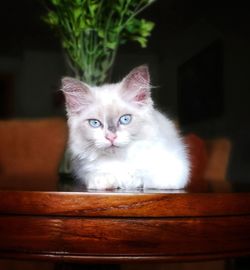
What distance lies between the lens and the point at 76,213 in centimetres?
62

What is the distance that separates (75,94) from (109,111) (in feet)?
0.36

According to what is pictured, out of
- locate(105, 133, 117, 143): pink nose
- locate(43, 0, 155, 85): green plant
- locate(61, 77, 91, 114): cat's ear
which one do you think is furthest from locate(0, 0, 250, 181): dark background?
locate(105, 133, 117, 143): pink nose

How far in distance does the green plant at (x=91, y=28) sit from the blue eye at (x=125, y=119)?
1.22ft

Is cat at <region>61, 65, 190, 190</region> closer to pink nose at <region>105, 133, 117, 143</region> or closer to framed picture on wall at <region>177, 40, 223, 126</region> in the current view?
pink nose at <region>105, 133, 117, 143</region>

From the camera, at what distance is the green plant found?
4.20 ft

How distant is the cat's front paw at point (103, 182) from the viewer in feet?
2.62

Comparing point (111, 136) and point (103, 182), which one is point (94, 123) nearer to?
point (111, 136)

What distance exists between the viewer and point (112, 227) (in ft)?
2.02

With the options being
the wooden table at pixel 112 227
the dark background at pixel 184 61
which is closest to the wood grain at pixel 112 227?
the wooden table at pixel 112 227

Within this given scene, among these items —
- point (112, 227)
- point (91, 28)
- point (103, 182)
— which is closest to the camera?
point (112, 227)

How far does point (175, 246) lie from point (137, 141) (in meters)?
0.36

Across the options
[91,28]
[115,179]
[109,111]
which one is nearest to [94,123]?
[109,111]

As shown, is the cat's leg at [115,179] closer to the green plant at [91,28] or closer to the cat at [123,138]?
the cat at [123,138]

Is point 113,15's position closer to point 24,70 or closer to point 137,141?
point 137,141
